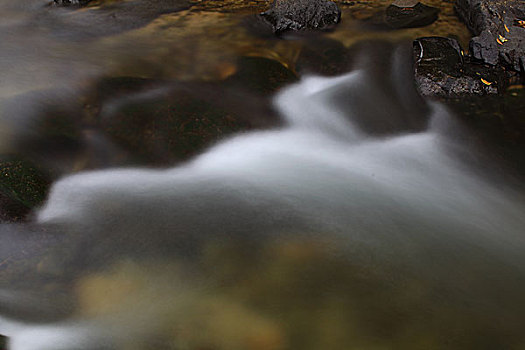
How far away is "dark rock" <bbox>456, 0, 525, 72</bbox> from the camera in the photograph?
5.21m

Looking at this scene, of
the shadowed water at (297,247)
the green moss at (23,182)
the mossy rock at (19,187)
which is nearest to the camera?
the shadowed water at (297,247)

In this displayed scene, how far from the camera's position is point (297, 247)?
315cm

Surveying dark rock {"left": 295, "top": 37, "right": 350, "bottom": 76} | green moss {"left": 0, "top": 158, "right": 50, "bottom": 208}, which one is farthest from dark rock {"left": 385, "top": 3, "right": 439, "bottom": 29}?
green moss {"left": 0, "top": 158, "right": 50, "bottom": 208}

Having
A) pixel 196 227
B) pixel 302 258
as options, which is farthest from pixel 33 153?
pixel 302 258

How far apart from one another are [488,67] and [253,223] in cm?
370

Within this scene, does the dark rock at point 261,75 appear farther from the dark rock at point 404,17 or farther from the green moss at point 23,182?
the green moss at point 23,182

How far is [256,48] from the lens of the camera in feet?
18.7

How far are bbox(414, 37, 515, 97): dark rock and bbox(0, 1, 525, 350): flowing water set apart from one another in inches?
10.6

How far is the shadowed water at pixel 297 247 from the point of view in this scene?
259 cm

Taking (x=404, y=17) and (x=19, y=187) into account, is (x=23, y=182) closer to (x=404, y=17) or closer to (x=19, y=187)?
(x=19, y=187)

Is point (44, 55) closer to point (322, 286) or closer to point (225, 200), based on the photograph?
point (225, 200)

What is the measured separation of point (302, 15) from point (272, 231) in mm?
3895

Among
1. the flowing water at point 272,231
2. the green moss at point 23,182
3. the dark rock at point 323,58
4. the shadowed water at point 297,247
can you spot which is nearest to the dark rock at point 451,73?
the flowing water at point 272,231

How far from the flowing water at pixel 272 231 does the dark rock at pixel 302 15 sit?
145 cm
